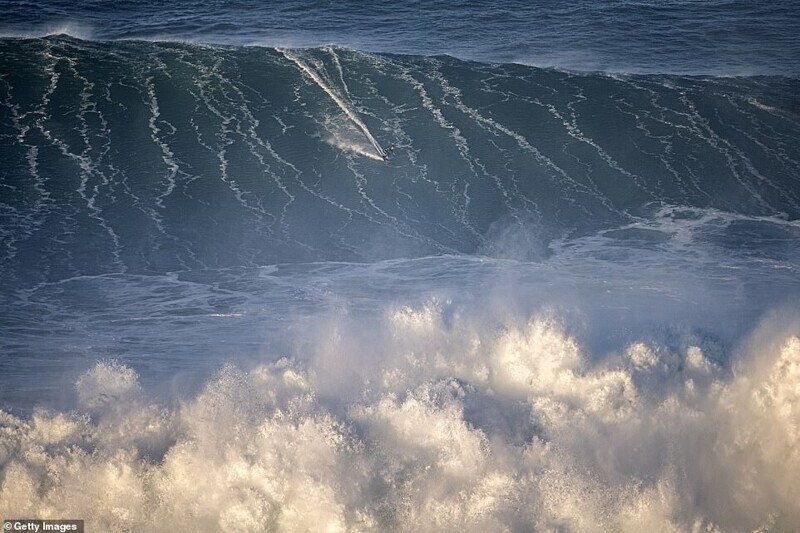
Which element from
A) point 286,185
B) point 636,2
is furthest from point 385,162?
point 636,2

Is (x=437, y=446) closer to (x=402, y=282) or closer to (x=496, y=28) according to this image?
(x=402, y=282)

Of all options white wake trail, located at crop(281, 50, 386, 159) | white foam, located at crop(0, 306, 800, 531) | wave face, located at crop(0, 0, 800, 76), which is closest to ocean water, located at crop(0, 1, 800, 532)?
white foam, located at crop(0, 306, 800, 531)

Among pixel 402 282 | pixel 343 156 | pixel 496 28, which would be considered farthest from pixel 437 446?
pixel 496 28

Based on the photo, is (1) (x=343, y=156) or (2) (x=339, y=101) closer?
(1) (x=343, y=156)

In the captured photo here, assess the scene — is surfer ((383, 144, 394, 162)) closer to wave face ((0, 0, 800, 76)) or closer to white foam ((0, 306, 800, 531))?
wave face ((0, 0, 800, 76))

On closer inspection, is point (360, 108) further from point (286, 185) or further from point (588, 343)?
point (588, 343)

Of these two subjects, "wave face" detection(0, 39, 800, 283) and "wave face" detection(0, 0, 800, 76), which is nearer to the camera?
"wave face" detection(0, 39, 800, 283)
